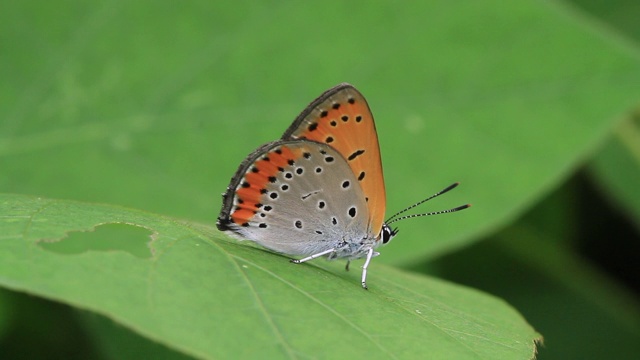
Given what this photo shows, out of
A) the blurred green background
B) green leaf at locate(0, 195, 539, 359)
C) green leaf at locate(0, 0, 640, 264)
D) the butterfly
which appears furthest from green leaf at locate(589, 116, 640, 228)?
green leaf at locate(0, 195, 539, 359)

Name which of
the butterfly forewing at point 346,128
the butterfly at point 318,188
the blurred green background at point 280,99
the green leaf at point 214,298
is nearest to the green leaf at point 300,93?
the blurred green background at point 280,99

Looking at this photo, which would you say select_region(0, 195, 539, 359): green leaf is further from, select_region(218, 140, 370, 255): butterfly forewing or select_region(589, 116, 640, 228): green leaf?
select_region(589, 116, 640, 228): green leaf

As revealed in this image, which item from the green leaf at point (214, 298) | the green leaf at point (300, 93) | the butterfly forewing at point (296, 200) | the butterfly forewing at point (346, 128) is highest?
the green leaf at point (300, 93)

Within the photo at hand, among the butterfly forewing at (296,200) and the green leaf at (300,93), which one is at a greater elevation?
the green leaf at (300,93)

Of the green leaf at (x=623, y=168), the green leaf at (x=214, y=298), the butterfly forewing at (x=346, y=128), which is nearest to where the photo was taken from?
the green leaf at (x=214, y=298)

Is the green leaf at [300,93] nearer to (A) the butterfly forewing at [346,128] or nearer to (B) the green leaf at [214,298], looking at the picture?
(A) the butterfly forewing at [346,128]

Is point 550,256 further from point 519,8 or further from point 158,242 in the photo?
point 158,242

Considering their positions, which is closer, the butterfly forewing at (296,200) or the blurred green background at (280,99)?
the butterfly forewing at (296,200)
